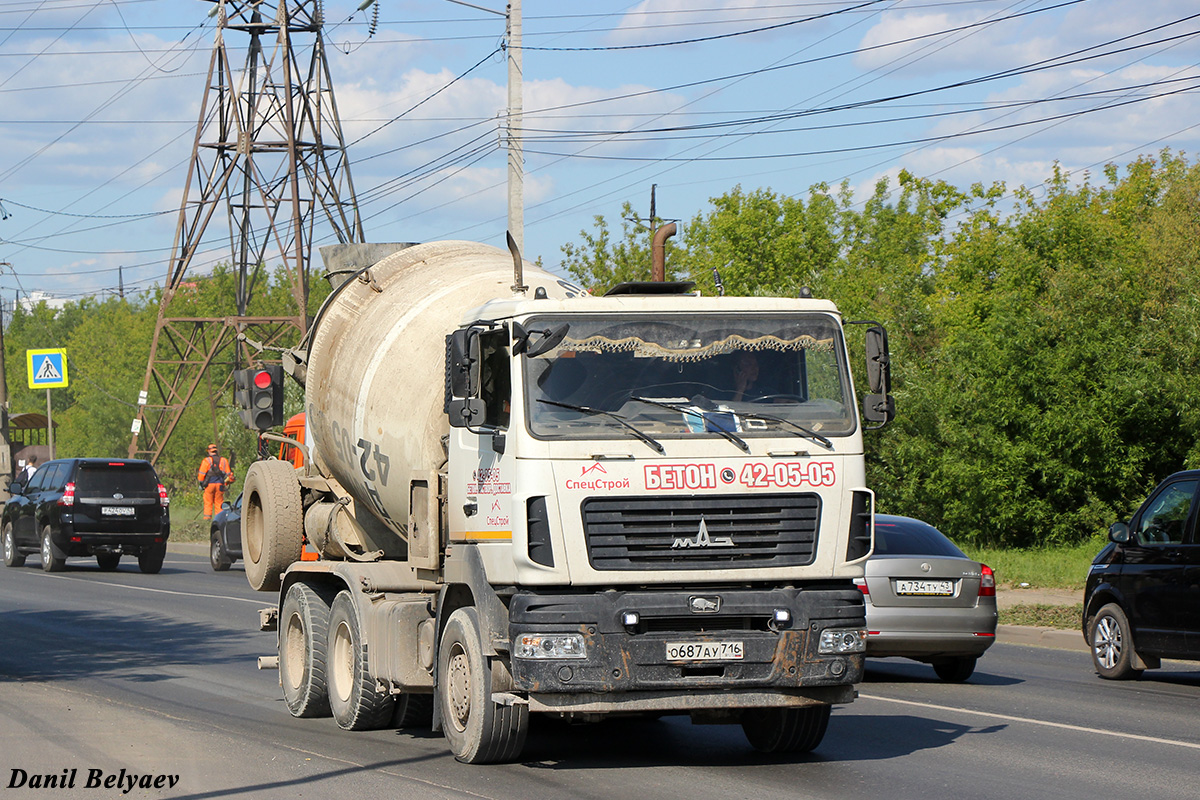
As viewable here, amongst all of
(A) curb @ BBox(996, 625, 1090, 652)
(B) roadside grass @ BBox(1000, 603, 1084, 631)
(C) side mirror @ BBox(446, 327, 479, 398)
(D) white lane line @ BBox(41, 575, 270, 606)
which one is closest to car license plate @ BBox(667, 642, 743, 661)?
(C) side mirror @ BBox(446, 327, 479, 398)

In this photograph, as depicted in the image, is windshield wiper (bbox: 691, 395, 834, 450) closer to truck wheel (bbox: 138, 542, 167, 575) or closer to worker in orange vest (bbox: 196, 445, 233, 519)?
truck wheel (bbox: 138, 542, 167, 575)

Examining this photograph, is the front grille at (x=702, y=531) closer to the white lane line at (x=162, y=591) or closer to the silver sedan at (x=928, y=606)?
the silver sedan at (x=928, y=606)

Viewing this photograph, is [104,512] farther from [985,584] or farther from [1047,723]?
[1047,723]

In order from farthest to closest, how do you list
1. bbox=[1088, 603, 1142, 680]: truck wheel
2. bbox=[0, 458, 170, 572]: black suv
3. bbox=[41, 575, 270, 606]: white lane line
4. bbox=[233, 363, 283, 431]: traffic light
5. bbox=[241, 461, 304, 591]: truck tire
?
bbox=[0, 458, 170, 572]: black suv → bbox=[41, 575, 270, 606]: white lane line → bbox=[1088, 603, 1142, 680]: truck wheel → bbox=[233, 363, 283, 431]: traffic light → bbox=[241, 461, 304, 591]: truck tire

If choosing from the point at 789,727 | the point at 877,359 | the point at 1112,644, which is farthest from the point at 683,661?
the point at 1112,644

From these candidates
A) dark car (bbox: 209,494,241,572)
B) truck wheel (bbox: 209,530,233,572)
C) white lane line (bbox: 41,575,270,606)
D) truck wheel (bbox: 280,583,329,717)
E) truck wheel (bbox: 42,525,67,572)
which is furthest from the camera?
truck wheel (bbox: 209,530,233,572)

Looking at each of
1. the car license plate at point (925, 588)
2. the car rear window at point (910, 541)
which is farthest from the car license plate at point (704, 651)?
the car rear window at point (910, 541)

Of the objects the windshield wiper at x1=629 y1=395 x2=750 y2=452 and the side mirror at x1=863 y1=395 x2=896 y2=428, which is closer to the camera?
the windshield wiper at x1=629 y1=395 x2=750 y2=452

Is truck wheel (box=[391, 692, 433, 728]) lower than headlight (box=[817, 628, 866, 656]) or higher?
lower

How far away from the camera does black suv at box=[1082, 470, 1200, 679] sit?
41.7 feet

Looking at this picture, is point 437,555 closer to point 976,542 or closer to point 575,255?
point 976,542

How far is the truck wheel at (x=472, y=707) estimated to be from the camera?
334 inches

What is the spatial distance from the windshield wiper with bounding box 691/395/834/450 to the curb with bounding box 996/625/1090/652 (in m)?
9.08

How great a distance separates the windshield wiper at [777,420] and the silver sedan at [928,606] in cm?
461
